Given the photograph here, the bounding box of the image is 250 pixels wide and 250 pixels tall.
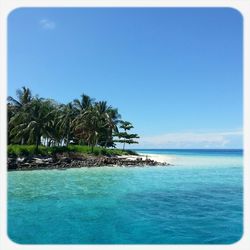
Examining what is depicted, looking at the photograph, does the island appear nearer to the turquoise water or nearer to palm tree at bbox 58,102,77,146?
palm tree at bbox 58,102,77,146

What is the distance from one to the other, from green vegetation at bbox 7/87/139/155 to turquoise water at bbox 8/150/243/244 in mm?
7510

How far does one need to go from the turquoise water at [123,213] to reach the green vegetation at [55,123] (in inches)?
296

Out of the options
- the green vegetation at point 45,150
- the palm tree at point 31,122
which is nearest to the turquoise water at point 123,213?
the green vegetation at point 45,150

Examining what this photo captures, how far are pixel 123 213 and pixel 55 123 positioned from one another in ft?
51.2

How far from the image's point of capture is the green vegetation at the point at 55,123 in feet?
57.7

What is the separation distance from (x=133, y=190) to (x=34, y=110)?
34.0ft

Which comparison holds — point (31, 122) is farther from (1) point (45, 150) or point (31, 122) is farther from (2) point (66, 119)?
(2) point (66, 119)

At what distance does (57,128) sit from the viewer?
842 inches

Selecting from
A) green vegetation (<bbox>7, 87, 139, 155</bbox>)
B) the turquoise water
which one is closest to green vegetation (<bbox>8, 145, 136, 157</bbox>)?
green vegetation (<bbox>7, 87, 139, 155</bbox>)

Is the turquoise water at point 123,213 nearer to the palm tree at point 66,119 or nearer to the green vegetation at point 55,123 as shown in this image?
the green vegetation at point 55,123

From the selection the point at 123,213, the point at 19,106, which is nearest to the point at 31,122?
the point at 19,106

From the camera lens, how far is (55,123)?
2133 centimetres
